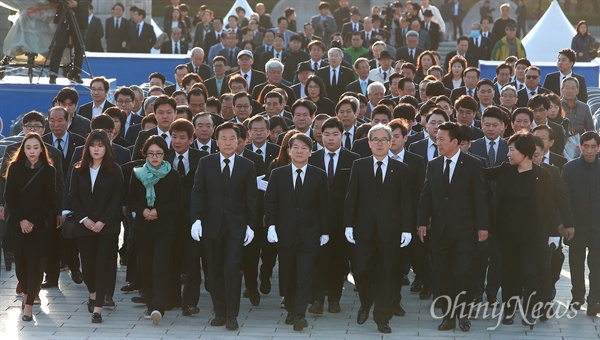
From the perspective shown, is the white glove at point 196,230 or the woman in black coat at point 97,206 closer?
the white glove at point 196,230

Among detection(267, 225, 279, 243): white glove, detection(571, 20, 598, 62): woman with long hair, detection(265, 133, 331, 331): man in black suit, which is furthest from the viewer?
detection(571, 20, 598, 62): woman with long hair

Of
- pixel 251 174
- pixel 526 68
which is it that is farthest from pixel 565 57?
pixel 251 174

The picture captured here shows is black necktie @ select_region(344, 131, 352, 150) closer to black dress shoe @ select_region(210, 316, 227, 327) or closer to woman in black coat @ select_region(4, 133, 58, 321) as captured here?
black dress shoe @ select_region(210, 316, 227, 327)

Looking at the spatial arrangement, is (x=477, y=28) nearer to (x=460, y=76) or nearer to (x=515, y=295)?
(x=460, y=76)

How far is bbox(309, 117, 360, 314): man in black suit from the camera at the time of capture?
1186 centimetres

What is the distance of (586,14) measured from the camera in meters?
48.3

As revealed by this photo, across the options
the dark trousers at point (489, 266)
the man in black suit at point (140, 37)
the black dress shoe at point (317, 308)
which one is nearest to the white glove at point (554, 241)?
the dark trousers at point (489, 266)

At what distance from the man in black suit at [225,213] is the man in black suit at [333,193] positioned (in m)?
0.91

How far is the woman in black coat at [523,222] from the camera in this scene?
11258 mm

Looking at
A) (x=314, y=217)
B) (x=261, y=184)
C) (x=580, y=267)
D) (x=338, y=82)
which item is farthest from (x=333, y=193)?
(x=338, y=82)

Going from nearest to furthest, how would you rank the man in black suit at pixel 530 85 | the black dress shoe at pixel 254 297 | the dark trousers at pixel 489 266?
the dark trousers at pixel 489 266
the black dress shoe at pixel 254 297
the man in black suit at pixel 530 85

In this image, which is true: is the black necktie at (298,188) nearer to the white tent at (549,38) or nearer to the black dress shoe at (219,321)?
the black dress shoe at (219,321)

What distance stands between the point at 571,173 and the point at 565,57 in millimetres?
6963

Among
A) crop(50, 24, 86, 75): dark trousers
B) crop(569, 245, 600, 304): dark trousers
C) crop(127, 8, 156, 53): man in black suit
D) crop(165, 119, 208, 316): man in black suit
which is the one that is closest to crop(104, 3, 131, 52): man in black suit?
crop(127, 8, 156, 53): man in black suit
